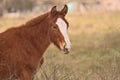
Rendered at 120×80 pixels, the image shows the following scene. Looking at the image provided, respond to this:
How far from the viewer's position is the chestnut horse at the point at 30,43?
8.45 metres

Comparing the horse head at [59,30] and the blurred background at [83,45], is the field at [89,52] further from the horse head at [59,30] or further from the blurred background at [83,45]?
the horse head at [59,30]

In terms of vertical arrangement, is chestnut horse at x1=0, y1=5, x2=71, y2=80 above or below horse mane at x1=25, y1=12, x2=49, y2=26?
below

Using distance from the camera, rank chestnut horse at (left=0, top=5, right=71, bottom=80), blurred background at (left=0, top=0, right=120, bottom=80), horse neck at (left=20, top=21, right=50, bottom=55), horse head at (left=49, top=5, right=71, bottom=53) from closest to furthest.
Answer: horse head at (left=49, top=5, right=71, bottom=53), chestnut horse at (left=0, top=5, right=71, bottom=80), horse neck at (left=20, top=21, right=50, bottom=55), blurred background at (left=0, top=0, right=120, bottom=80)

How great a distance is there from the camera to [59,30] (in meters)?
8.41

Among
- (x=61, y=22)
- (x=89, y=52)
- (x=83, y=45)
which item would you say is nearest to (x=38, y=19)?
(x=61, y=22)

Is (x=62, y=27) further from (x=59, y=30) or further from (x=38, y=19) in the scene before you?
(x=38, y=19)

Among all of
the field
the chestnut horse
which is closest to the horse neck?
the chestnut horse

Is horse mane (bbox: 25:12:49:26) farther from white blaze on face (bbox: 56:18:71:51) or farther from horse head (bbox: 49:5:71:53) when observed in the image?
white blaze on face (bbox: 56:18:71:51)

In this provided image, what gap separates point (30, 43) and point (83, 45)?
14.3 metres

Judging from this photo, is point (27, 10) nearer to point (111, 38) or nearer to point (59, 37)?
point (111, 38)

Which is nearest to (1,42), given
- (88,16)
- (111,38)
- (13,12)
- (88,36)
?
(111,38)

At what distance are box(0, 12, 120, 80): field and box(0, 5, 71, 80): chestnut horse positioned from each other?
24.8 inches

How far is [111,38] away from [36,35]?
47.0 ft

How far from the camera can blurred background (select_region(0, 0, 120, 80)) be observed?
10552mm
